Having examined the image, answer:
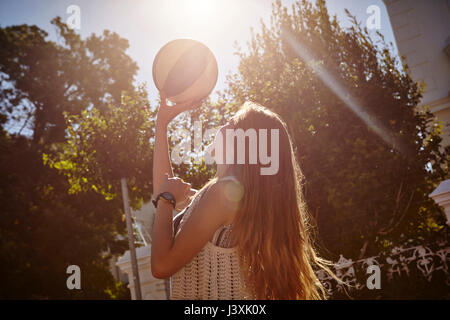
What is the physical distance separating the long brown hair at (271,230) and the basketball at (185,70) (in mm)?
814

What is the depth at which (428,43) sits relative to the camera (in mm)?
14891

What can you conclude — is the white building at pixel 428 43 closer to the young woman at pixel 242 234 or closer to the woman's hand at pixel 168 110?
the woman's hand at pixel 168 110

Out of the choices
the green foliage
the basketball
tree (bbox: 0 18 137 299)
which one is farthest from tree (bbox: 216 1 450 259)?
tree (bbox: 0 18 137 299)

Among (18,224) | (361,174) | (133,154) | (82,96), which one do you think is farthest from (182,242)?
(82,96)

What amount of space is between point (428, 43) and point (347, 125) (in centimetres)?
947

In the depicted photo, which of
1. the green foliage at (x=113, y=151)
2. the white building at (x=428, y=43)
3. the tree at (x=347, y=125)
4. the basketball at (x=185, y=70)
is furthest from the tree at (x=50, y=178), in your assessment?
the basketball at (x=185, y=70)

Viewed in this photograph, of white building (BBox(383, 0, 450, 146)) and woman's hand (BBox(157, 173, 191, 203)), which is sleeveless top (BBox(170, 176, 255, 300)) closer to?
woman's hand (BBox(157, 173, 191, 203))

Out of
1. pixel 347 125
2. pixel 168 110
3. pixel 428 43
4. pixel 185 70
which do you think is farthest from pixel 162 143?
pixel 428 43

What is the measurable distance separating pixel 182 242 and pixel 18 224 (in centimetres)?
1648

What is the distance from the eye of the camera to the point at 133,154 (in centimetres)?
878

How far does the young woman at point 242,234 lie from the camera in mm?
1583

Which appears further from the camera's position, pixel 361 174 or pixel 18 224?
pixel 18 224

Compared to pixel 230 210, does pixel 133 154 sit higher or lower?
higher

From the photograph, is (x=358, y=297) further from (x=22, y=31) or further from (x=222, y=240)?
(x=22, y=31)
